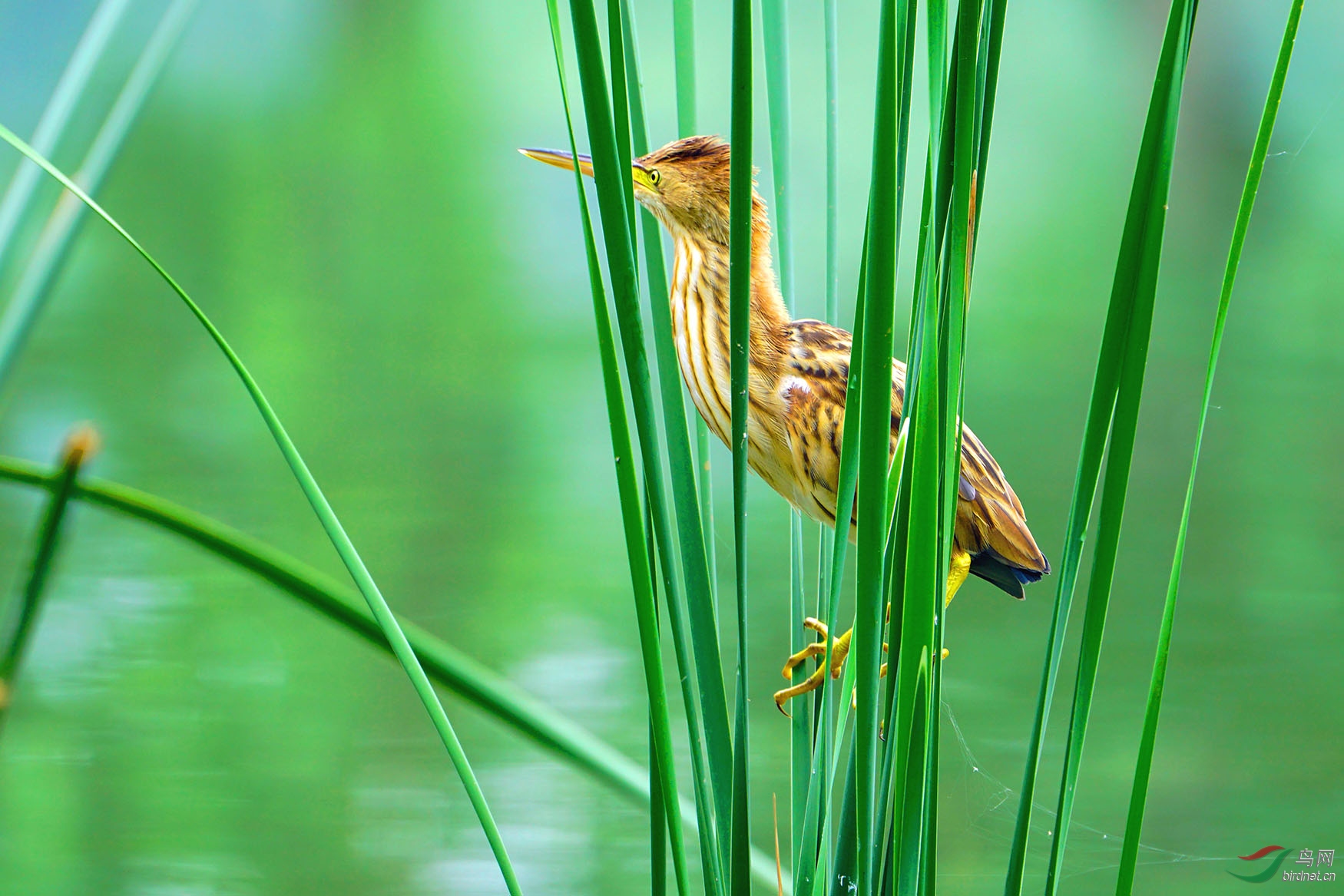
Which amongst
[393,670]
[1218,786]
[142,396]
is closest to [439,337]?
[142,396]

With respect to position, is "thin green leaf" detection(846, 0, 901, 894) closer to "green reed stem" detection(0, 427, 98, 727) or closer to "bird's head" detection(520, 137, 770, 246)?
"green reed stem" detection(0, 427, 98, 727)

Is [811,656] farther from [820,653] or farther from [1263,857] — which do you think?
[1263,857]

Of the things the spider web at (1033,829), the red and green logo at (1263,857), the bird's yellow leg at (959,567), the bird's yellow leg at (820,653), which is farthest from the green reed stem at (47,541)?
the red and green logo at (1263,857)

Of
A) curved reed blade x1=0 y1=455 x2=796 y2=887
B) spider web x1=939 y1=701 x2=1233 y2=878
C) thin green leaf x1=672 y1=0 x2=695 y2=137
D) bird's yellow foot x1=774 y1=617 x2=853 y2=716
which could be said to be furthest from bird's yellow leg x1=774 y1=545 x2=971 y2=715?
spider web x1=939 y1=701 x2=1233 y2=878

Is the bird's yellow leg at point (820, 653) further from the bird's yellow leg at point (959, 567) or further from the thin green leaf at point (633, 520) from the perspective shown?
the thin green leaf at point (633, 520)

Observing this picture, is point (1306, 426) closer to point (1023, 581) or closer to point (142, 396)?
point (1023, 581)
